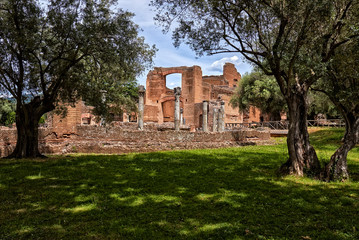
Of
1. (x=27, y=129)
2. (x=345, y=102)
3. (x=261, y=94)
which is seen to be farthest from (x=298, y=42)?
(x=261, y=94)

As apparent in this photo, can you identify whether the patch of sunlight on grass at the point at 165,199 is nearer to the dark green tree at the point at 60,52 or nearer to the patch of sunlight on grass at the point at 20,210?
the patch of sunlight on grass at the point at 20,210

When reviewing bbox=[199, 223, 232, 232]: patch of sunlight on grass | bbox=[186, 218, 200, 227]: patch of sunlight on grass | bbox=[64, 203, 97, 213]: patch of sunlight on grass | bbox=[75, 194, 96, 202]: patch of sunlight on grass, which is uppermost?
bbox=[75, 194, 96, 202]: patch of sunlight on grass

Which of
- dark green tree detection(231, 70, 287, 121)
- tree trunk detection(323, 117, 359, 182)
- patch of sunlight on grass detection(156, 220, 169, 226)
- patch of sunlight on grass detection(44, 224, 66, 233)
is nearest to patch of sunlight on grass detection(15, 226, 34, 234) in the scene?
patch of sunlight on grass detection(44, 224, 66, 233)

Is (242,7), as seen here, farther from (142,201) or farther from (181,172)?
(142,201)

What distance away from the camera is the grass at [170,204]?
11.2 ft

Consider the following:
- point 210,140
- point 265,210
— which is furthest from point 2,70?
point 210,140

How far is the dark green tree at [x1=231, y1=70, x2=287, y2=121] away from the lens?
2855cm

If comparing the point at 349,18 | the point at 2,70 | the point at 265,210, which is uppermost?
the point at 349,18

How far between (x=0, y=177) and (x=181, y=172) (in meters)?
4.55

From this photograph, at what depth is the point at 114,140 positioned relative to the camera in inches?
562

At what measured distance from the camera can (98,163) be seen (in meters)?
8.43

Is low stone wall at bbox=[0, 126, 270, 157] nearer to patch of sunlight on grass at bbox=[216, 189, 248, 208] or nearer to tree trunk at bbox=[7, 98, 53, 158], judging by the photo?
tree trunk at bbox=[7, 98, 53, 158]

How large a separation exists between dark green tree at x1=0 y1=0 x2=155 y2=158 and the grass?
258cm

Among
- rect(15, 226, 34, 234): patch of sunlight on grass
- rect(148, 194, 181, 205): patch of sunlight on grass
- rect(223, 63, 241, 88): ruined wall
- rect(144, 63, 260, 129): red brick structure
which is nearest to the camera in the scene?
rect(15, 226, 34, 234): patch of sunlight on grass
